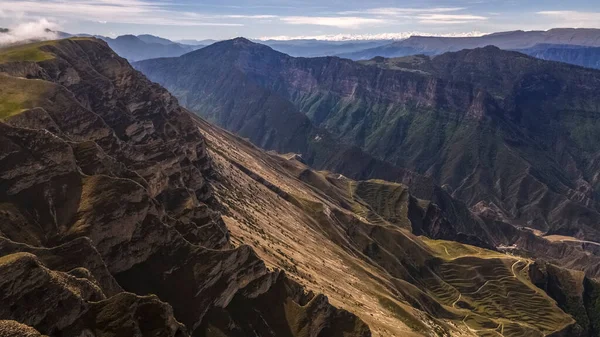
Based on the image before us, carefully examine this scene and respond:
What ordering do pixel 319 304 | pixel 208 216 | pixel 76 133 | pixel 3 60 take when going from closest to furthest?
pixel 319 304
pixel 208 216
pixel 76 133
pixel 3 60

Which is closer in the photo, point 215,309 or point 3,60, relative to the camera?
point 215,309

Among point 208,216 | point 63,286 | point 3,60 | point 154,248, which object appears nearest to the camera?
point 63,286

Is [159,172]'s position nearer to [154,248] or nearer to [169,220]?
[169,220]

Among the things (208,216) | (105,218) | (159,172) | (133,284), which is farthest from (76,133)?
(133,284)

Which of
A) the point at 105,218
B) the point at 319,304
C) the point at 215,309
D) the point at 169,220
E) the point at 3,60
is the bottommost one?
the point at 319,304

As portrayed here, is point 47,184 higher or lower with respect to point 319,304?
higher

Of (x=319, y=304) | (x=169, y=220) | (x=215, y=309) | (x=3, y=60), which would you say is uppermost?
(x=3, y=60)

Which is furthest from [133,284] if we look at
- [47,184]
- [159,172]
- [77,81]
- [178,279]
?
[77,81]

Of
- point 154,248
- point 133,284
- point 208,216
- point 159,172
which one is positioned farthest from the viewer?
point 159,172

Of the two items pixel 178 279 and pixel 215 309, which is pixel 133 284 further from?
pixel 215 309
